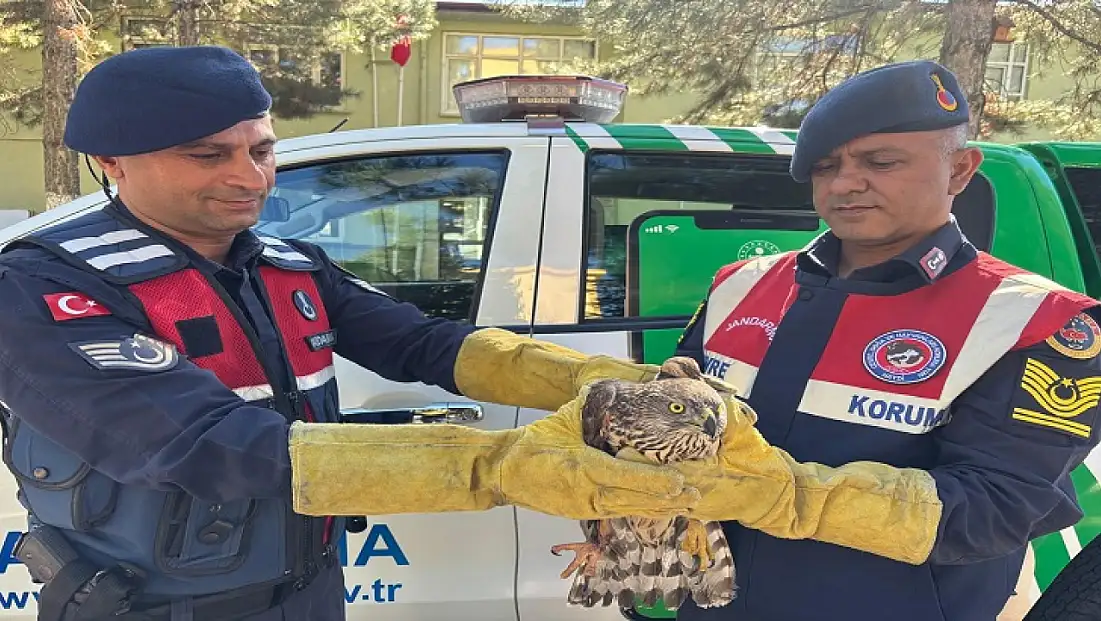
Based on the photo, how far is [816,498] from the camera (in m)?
1.08

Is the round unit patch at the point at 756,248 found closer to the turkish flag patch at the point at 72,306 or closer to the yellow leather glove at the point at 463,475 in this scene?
the yellow leather glove at the point at 463,475

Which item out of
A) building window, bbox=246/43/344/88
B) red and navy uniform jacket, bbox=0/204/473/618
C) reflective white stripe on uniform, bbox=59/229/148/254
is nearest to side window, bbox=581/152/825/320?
red and navy uniform jacket, bbox=0/204/473/618

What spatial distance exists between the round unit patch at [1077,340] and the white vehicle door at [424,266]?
3.95ft

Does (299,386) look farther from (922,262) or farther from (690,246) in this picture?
(690,246)

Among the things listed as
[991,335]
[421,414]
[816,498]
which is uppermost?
[991,335]

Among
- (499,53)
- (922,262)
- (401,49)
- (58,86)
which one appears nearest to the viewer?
(922,262)

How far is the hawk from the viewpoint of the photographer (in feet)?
3.42

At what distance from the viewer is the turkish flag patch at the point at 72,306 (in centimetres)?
110

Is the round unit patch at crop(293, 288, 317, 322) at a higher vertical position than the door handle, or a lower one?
higher

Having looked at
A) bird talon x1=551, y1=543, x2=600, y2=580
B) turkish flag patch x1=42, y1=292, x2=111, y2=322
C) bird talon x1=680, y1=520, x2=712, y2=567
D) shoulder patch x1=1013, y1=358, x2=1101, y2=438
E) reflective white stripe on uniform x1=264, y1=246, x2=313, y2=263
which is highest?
reflective white stripe on uniform x1=264, y1=246, x2=313, y2=263

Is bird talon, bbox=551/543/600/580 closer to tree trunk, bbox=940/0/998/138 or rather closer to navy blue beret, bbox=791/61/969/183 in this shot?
navy blue beret, bbox=791/61/969/183

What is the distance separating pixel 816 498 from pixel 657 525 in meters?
0.23

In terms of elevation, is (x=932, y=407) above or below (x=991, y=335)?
below

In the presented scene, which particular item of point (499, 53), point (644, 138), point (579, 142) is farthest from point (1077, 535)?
point (499, 53)
